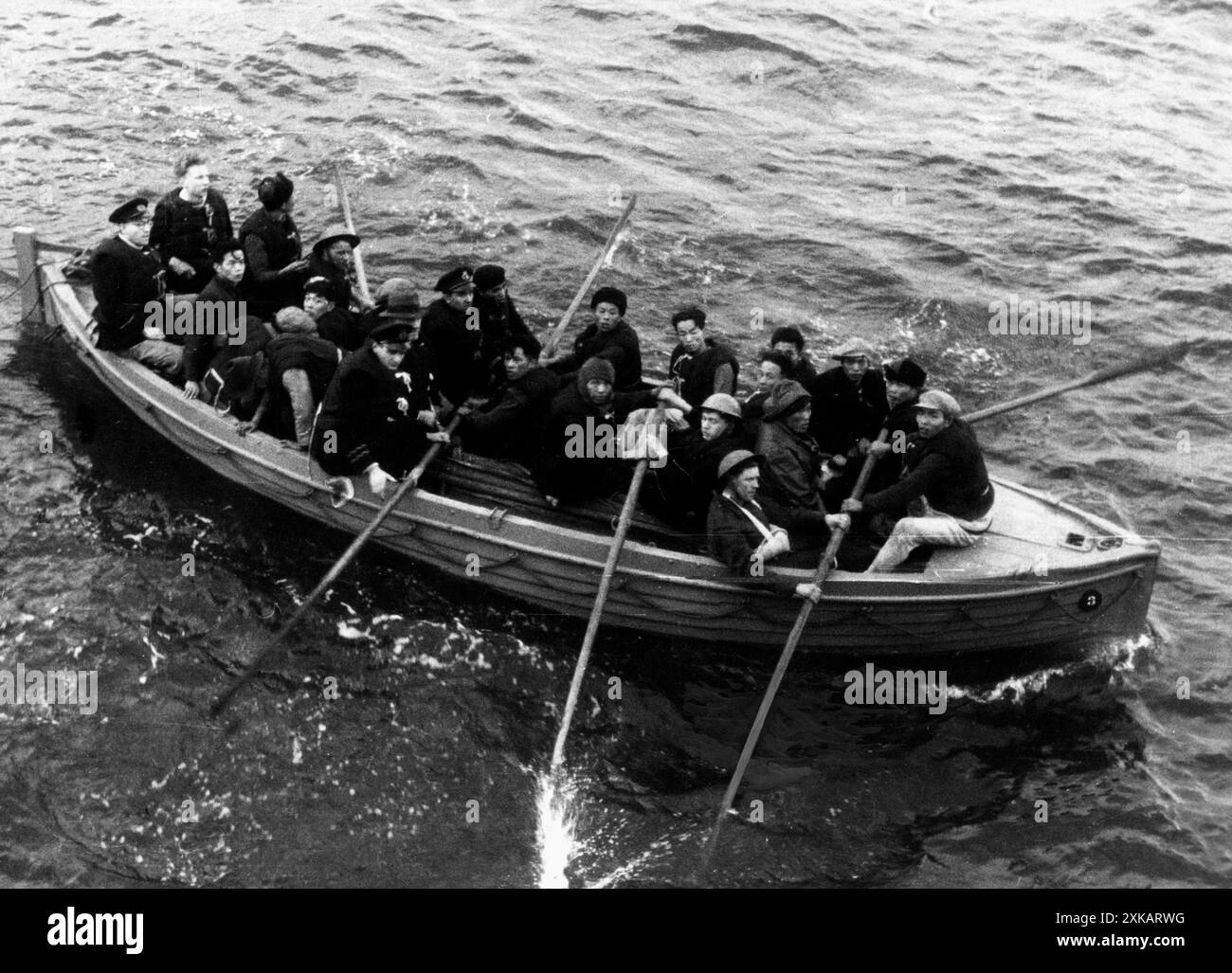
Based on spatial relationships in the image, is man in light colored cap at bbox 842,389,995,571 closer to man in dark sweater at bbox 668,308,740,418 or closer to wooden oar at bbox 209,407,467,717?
man in dark sweater at bbox 668,308,740,418

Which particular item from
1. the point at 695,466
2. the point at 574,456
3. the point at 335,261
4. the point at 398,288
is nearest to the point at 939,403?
the point at 695,466

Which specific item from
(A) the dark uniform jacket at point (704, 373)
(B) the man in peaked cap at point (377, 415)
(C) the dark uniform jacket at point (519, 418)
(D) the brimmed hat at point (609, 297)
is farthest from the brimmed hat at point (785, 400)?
(B) the man in peaked cap at point (377, 415)

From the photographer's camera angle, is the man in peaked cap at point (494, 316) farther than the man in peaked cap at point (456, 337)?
Yes

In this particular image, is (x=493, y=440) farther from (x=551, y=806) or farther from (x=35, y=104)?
(x=35, y=104)

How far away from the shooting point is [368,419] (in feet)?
34.9

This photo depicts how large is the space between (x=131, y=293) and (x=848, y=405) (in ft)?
21.4

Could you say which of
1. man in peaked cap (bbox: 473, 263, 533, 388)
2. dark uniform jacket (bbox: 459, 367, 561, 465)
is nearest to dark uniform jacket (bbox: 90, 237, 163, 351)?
man in peaked cap (bbox: 473, 263, 533, 388)

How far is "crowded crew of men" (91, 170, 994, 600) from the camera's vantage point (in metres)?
10.2

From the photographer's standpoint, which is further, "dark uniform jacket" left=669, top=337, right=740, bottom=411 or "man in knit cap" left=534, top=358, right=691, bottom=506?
"dark uniform jacket" left=669, top=337, right=740, bottom=411

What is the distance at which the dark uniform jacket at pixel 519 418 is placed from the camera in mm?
10820

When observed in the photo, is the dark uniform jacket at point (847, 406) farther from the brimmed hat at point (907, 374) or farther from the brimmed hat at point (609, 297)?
the brimmed hat at point (609, 297)

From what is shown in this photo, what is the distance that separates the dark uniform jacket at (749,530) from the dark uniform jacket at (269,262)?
4753 millimetres

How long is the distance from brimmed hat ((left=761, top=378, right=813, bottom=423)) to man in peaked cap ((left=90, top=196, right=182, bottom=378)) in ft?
18.2

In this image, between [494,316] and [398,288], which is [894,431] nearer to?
[494,316]
